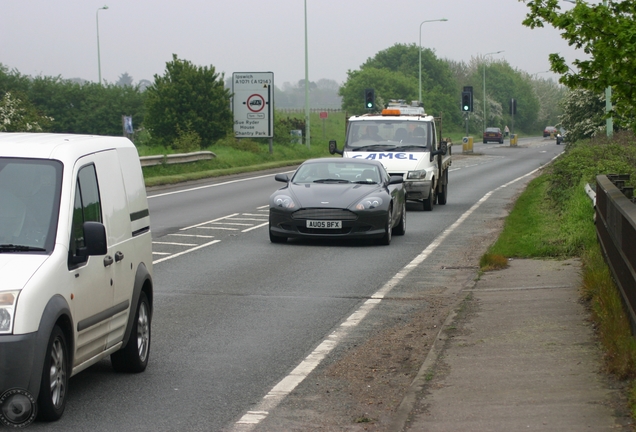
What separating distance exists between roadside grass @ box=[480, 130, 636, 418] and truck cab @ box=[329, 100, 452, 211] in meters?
2.13

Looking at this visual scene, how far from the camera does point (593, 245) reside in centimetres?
1334

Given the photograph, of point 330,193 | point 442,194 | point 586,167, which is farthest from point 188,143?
point 330,193

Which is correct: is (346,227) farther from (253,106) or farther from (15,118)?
(15,118)

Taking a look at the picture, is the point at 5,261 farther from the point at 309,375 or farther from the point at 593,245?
the point at 593,245

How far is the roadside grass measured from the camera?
A: 7.24m

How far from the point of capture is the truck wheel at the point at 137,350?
7492mm

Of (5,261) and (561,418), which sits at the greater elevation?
(5,261)

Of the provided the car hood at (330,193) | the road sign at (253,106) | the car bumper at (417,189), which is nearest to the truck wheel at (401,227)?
the car hood at (330,193)

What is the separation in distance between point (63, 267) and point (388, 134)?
731 inches

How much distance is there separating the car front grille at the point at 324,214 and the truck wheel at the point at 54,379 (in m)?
10.3

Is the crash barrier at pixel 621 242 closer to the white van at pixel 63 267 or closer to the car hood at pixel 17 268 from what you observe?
the white van at pixel 63 267

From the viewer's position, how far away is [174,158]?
3806 cm

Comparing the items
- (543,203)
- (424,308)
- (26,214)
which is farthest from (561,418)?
(543,203)

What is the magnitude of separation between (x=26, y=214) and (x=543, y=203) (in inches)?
678
